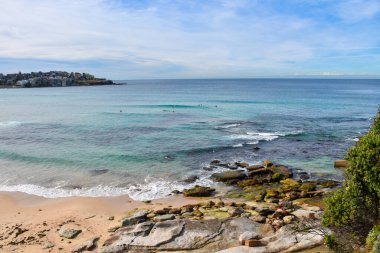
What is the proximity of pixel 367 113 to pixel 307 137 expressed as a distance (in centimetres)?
2898

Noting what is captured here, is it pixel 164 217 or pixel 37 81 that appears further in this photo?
pixel 37 81

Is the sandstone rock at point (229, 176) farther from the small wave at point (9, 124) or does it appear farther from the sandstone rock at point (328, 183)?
the small wave at point (9, 124)

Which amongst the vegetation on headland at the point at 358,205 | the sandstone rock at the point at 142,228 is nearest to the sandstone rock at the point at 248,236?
the vegetation on headland at the point at 358,205

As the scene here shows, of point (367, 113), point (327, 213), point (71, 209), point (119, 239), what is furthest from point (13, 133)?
point (367, 113)

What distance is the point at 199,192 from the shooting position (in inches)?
953

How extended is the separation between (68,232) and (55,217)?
3.01 metres

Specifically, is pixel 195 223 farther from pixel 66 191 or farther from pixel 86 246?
pixel 66 191

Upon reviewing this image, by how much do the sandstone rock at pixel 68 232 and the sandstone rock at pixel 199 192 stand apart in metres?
7.99

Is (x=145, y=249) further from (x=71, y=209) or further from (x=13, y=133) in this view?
(x=13, y=133)

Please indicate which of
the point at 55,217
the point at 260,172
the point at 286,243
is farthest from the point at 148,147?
the point at 286,243

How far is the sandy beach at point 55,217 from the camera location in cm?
1730

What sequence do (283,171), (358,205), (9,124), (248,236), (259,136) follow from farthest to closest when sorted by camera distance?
1. (9,124)
2. (259,136)
3. (283,171)
4. (248,236)
5. (358,205)

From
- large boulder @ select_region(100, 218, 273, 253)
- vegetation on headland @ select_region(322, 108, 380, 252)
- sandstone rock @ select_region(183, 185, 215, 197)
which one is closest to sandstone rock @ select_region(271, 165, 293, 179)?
sandstone rock @ select_region(183, 185, 215, 197)

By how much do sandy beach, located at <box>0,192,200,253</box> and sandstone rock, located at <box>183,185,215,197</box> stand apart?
583 mm
